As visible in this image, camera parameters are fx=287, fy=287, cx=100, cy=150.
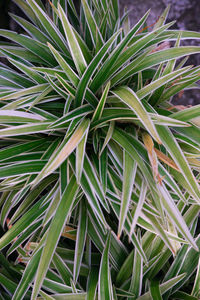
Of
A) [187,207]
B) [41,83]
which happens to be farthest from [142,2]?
[187,207]

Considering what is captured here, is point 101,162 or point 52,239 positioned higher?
point 101,162

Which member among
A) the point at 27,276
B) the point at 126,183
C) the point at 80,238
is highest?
the point at 126,183

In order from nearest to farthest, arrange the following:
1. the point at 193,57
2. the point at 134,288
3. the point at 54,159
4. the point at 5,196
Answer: the point at 54,159
the point at 134,288
the point at 5,196
the point at 193,57

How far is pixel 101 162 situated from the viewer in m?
0.72

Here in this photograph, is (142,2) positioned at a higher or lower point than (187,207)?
higher

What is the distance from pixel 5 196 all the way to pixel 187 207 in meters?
0.56

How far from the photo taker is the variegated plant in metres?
0.66

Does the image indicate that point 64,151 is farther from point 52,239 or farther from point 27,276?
point 27,276

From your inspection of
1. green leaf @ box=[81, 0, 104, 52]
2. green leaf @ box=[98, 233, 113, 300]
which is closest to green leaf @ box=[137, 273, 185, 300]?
green leaf @ box=[98, 233, 113, 300]

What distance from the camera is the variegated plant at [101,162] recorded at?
2.15 feet

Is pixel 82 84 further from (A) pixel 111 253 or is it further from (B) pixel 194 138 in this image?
(A) pixel 111 253

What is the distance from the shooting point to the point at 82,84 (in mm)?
698

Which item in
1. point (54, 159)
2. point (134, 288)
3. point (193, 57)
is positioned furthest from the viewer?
point (193, 57)

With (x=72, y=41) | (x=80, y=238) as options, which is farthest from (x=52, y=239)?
(x=72, y=41)
